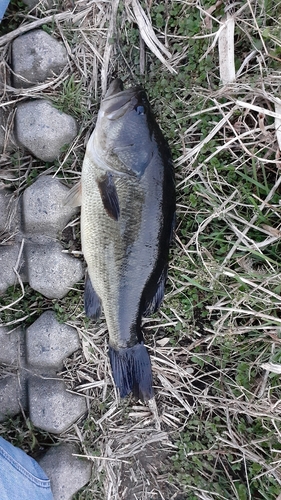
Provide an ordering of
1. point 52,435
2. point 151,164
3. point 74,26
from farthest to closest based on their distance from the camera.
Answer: point 52,435, point 74,26, point 151,164

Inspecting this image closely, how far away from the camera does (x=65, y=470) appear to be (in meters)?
2.84

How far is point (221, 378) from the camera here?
2736mm

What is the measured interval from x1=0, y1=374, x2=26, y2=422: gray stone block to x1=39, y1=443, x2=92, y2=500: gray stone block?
0.39m

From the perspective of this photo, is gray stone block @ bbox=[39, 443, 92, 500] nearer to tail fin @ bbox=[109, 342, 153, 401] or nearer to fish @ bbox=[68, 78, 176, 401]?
tail fin @ bbox=[109, 342, 153, 401]

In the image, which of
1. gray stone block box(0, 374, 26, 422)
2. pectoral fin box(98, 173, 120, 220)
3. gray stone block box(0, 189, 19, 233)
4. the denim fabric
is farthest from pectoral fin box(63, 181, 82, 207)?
gray stone block box(0, 374, 26, 422)

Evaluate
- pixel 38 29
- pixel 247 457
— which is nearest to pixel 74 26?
pixel 38 29

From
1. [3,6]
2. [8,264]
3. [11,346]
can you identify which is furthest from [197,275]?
[3,6]

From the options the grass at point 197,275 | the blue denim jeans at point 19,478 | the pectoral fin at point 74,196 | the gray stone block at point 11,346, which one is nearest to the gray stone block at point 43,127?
the grass at point 197,275

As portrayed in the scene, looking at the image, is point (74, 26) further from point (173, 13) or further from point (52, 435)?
point (52, 435)

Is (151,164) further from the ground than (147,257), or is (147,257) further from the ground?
(151,164)

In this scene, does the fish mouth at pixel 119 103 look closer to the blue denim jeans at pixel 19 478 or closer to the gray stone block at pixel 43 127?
the gray stone block at pixel 43 127

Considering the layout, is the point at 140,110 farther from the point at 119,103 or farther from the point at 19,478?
the point at 19,478

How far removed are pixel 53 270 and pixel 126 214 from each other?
0.80 m

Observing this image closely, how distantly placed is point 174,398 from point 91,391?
0.60 m
